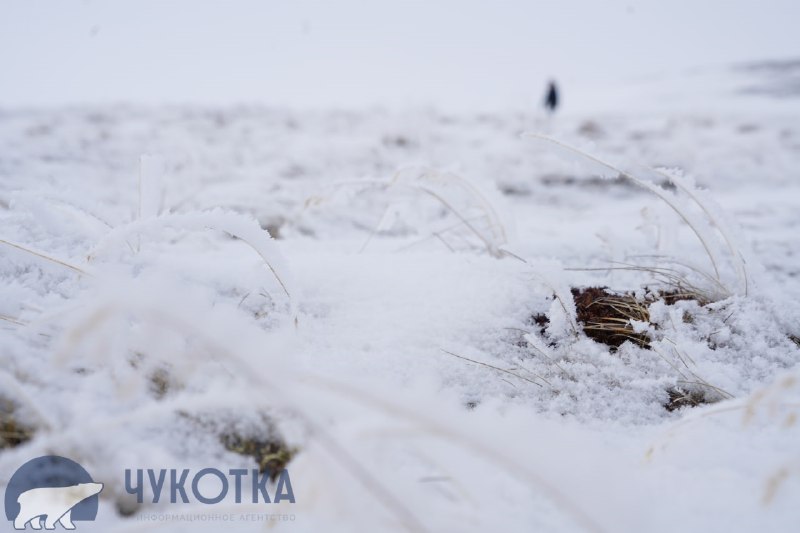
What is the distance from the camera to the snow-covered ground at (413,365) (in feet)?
1.78

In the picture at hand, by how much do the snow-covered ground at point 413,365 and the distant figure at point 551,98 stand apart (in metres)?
10.6

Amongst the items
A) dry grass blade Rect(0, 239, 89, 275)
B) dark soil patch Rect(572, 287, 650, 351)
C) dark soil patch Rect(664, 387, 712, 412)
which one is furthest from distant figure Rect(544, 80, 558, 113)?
dry grass blade Rect(0, 239, 89, 275)

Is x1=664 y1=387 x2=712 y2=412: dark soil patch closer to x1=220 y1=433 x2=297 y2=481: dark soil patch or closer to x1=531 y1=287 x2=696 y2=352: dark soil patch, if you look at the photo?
x1=531 y1=287 x2=696 y2=352: dark soil patch

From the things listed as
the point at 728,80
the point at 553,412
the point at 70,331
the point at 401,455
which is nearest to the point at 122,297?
the point at 70,331

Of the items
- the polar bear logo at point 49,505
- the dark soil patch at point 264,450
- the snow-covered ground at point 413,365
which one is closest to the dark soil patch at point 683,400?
the snow-covered ground at point 413,365

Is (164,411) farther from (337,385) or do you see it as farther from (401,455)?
(401,455)

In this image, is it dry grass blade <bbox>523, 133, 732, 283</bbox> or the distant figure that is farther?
the distant figure

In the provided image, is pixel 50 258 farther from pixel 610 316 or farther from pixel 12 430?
pixel 610 316

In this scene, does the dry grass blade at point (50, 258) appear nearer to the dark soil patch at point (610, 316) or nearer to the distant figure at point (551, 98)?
the dark soil patch at point (610, 316)

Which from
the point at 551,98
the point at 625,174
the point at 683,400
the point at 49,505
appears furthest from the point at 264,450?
the point at 551,98

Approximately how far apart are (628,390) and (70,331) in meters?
1.04

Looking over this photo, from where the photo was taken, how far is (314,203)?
5.85ft

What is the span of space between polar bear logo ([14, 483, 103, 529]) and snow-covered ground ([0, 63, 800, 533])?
0.04 metres

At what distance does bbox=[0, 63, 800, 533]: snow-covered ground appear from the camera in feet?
1.78
